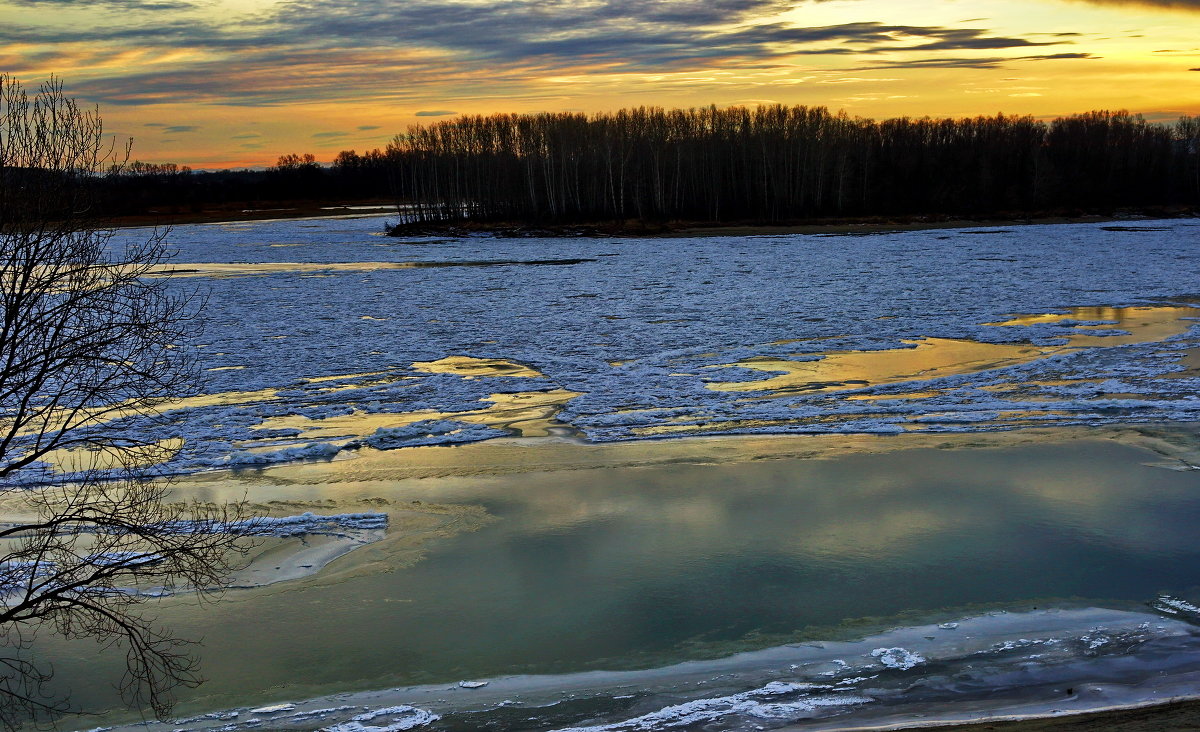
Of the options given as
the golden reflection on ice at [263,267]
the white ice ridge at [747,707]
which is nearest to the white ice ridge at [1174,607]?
the white ice ridge at [747,707]

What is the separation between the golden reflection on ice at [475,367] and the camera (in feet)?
53.9

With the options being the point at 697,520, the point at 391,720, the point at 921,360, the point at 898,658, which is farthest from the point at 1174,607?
the point at 921,360

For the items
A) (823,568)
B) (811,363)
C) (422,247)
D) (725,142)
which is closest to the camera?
(823,568)

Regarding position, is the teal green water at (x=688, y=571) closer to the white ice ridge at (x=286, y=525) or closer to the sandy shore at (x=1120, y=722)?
the white ice ridge at (x=286, y=525)

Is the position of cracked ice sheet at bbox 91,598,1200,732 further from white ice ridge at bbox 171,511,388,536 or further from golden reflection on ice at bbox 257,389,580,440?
golden reflection on ice at bbox 257,389,580,440

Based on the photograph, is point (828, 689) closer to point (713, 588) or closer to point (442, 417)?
point (713, 588)

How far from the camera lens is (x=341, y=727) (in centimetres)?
608

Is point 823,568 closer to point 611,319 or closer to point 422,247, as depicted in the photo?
point 611,319

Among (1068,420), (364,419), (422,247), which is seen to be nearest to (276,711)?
(364,419)

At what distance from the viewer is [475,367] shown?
1708 centimetres

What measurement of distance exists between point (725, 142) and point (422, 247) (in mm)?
34806

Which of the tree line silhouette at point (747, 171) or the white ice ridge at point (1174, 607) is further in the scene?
the tree line silhouette at point (747, 171)

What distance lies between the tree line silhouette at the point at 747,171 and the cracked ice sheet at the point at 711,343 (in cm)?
3530

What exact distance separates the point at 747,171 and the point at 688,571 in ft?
224
